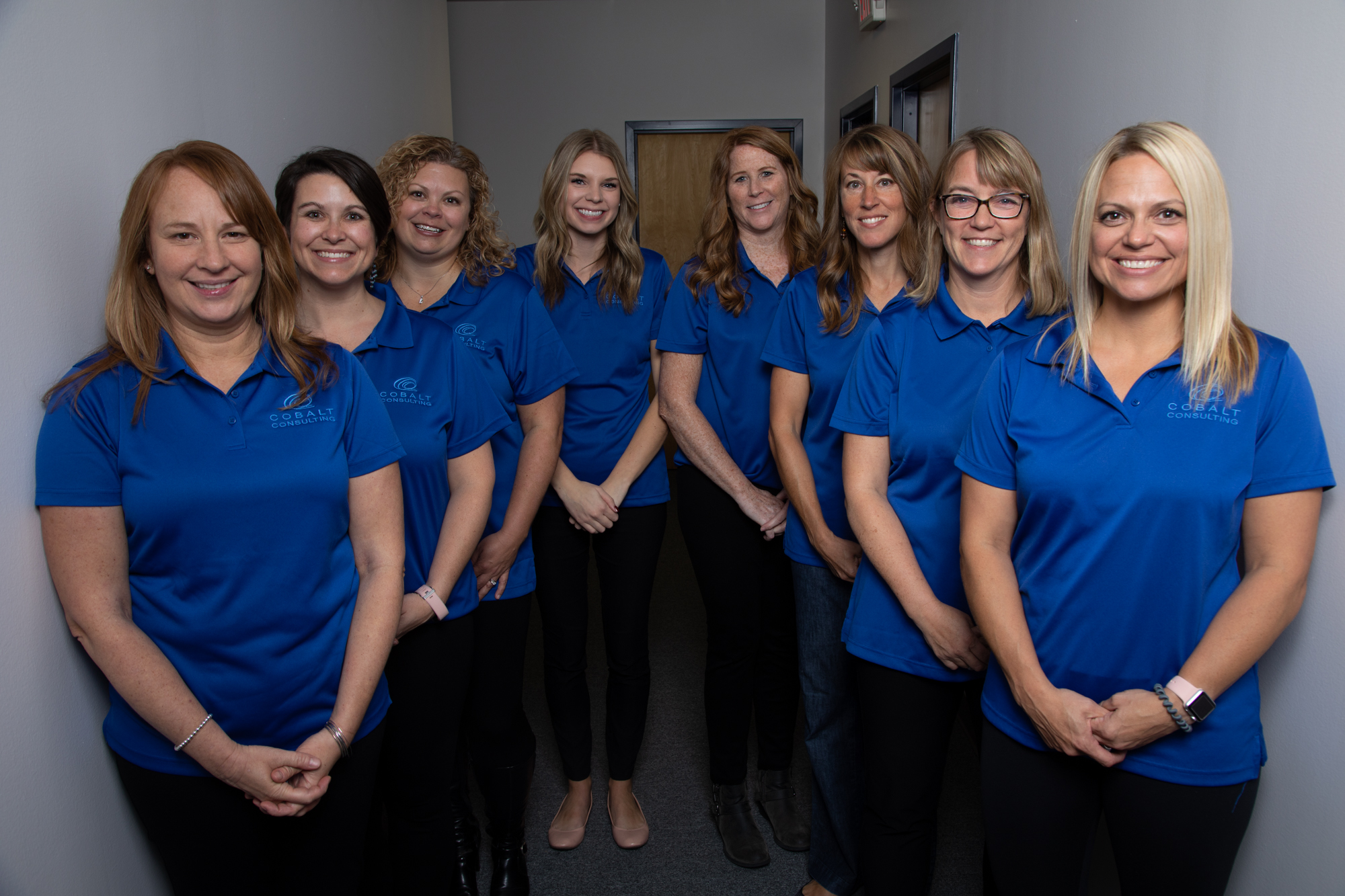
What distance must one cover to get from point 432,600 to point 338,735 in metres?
0.35

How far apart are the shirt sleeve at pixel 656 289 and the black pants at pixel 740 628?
42 cm

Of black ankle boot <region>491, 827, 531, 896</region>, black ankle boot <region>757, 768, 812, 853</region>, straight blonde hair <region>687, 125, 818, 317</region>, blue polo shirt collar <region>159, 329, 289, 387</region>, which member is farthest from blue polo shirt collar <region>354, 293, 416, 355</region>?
black ankle boot <region>757, 768, 812, 853</region>

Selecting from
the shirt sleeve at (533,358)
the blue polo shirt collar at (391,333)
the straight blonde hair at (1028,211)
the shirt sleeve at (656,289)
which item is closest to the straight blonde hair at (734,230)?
the shirt sleeve at (656,289)

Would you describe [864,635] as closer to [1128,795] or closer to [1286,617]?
[1128,795]

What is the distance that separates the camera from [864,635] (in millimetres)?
1750

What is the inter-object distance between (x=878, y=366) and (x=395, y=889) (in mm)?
1504

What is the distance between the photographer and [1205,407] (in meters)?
1.30

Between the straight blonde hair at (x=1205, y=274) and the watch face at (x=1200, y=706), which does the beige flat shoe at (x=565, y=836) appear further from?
the straight blonde hair at (x=1205, y=274)

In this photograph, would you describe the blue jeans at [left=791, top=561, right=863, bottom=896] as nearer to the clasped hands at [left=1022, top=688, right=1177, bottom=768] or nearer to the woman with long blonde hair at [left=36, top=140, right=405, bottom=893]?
the clasped hands at [left=1022, top=688, right=1177, bottom=768]

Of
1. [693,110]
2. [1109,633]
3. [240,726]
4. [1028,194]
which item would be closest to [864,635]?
[1109,633]

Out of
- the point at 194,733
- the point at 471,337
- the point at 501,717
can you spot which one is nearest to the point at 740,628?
the point at 501,717

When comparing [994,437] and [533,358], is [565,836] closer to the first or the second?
[533,358]

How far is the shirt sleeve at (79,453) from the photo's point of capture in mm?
1294

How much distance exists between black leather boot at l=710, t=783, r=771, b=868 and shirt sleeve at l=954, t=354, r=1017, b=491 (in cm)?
141
